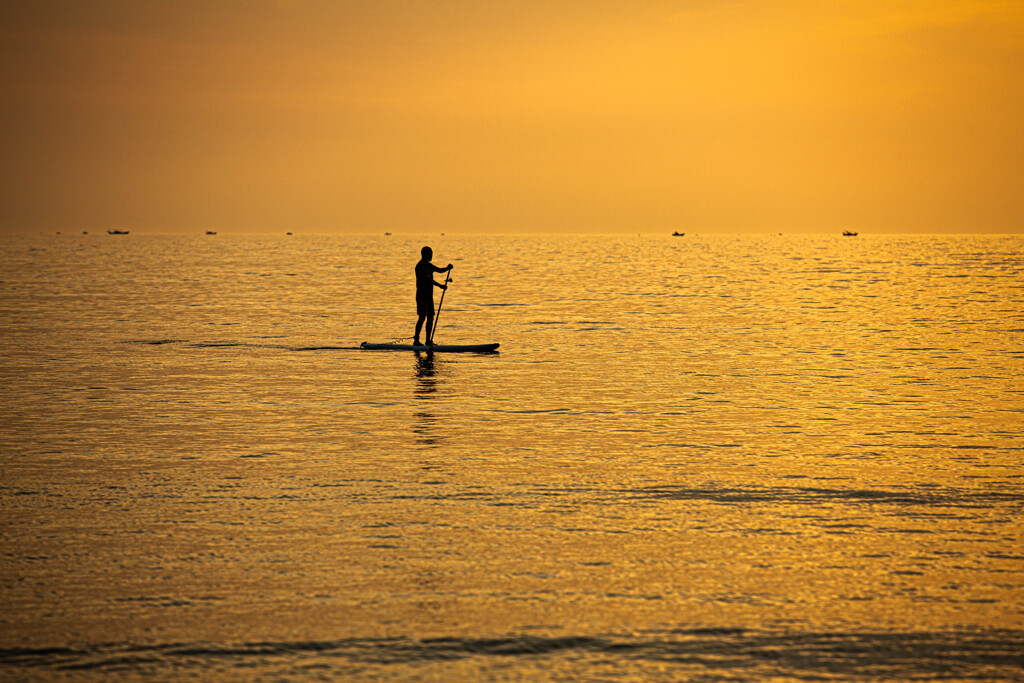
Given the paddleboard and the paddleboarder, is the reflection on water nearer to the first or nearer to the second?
the paddleboard

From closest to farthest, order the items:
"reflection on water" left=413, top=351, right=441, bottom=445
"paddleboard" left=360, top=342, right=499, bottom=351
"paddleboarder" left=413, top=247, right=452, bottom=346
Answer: "reflection on water" left=413, top=351, right=441, bottom=445 → "paddleboarder" left=413, top=247, right=452, bottom=346 → "paddleboard" left=360, top=342, right=499, bottom=351

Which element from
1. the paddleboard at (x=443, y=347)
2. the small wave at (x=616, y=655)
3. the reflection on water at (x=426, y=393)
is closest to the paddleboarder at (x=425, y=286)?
the paddleboard at (x=443, y=347)

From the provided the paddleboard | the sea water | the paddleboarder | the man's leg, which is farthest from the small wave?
the man's leg

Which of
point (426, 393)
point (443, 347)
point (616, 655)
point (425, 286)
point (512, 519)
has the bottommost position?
point (616, 655)

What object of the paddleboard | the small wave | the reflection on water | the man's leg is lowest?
the small wave

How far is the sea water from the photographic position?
637 cm

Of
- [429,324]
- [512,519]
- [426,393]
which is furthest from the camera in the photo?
[429,324]

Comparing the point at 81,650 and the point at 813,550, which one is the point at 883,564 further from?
the point at 81,650

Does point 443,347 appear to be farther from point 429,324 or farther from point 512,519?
point 512,519

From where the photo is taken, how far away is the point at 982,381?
2006 cm

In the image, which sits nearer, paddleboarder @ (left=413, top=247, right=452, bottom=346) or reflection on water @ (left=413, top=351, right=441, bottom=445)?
reflection on water @ (left=413, top=351, right=441, bottom=445)

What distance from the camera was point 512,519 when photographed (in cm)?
949

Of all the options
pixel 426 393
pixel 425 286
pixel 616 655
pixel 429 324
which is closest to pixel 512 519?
pixel 616 655

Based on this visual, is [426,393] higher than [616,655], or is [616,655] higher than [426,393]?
[426,393]
